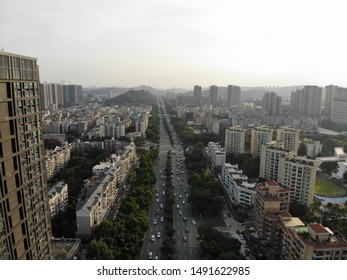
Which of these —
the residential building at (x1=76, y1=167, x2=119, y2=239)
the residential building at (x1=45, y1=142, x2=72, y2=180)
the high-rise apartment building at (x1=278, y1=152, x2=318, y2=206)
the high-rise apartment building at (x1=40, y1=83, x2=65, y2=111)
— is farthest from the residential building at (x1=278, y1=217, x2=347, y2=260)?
the high-rise apartment building at (x1=40, y1=83, x2=65, y2=111)

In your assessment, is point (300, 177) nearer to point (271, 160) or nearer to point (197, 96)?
point (271, 160)

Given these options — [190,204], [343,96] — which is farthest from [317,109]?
[190,204]

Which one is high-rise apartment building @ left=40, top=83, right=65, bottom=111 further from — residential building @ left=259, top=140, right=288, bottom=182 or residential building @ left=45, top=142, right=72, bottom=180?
residential building @ left=259, top=140, right=288, bottom=182

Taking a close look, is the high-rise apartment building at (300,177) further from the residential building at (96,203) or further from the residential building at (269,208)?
the residential building at (96,203)

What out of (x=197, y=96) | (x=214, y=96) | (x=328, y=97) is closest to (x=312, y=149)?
(x=328, y=97)

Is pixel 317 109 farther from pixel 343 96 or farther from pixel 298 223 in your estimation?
pixel 298 223
